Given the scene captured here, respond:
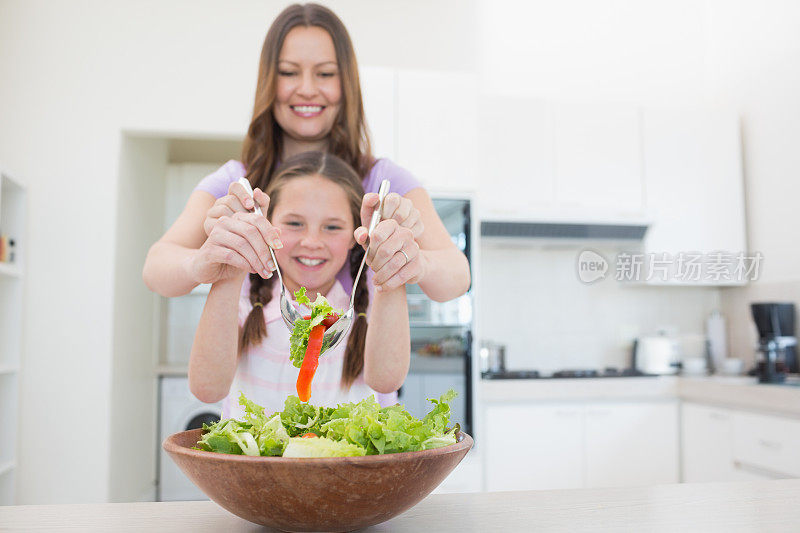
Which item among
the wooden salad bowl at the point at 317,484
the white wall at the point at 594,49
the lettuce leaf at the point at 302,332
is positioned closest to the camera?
the wooden salad bowl at the point at 317,484

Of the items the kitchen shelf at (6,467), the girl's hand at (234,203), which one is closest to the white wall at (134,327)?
the kitchen shelf at (6,467)

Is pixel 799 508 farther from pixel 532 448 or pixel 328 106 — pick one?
pixel 532 448

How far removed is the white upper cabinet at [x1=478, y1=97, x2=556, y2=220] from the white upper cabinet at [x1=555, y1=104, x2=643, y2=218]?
7 cm

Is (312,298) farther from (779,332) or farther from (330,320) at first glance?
(779,332)

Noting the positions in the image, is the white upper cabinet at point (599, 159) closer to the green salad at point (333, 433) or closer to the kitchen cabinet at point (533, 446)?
the kitchen cabinet at point (533, 446)

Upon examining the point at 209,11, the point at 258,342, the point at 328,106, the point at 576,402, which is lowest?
the point at 576,402

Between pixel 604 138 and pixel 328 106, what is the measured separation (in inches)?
101

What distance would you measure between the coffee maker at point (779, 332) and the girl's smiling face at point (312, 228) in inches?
100

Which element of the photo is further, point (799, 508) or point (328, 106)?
point (328, 106)

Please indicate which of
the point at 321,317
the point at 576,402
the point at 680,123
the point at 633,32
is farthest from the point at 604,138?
the point at 321,317

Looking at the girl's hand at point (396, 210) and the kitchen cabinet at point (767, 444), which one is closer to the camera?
the girl's hand at point (396, 210)

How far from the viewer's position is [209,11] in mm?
3352

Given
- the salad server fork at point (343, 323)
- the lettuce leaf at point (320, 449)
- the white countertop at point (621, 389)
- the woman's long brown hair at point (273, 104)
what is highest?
the woman's long brown hair at point (273, 104)

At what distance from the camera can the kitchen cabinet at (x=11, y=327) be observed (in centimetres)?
300
